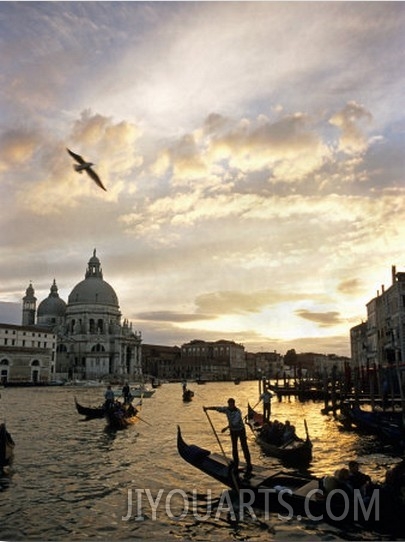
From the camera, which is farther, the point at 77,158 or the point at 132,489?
the point at 132,489

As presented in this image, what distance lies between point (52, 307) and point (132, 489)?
119014mm

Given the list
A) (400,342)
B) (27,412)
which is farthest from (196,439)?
(400,342)

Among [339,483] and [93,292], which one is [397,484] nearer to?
[339,483]

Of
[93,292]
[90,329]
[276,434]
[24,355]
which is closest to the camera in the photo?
[276,434]

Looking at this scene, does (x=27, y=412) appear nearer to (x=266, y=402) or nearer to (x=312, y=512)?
(x=266, y=402)

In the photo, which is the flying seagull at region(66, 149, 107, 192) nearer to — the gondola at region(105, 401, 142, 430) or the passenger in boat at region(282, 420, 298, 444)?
the passenger in boat at region(282, 420, 298, 444)

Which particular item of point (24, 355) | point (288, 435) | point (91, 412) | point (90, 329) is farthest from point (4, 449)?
point (90, 329)

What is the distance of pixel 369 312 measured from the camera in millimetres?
57594

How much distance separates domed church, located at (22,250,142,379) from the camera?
108 metres

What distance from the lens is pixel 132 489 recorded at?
39.8ft

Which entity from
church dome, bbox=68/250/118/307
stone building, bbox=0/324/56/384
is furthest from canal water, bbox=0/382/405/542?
church dome, bbox=68/250/118/307

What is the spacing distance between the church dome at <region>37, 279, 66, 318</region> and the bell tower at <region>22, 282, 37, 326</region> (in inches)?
64.6

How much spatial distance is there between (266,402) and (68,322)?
329 feet

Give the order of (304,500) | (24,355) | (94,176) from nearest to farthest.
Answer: (94,176) → (304,500) → (24,355)
